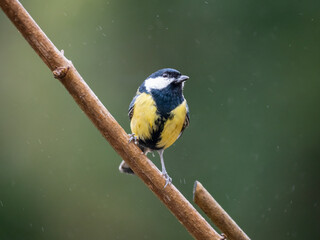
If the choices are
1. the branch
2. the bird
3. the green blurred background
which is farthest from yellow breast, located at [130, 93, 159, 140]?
the green blurred background

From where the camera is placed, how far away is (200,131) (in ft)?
14.3

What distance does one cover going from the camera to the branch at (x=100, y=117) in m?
1.37

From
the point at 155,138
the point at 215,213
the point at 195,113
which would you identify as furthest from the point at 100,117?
the point at 195,113

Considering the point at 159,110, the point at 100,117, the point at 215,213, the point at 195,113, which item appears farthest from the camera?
the point at 195,113

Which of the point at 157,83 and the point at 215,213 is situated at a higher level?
the point at 157,83

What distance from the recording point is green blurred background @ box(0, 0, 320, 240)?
424 cm

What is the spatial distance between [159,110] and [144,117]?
0.07m

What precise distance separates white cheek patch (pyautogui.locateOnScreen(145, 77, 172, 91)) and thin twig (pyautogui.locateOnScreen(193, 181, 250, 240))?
777 millimetres

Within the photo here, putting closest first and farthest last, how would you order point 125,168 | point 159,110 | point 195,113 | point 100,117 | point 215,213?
point 215,213 < point 100,117 < point 159,110 < point 125,168 < point 195,113

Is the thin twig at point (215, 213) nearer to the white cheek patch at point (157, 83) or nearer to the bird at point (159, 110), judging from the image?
the bird at point (159, 110)

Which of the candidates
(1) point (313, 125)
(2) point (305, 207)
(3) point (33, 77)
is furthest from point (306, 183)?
(3) point (33, 77)

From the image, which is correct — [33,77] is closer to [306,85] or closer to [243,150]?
[243,150]

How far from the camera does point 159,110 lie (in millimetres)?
1923

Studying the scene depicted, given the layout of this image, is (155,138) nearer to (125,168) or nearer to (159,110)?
(159,110)
